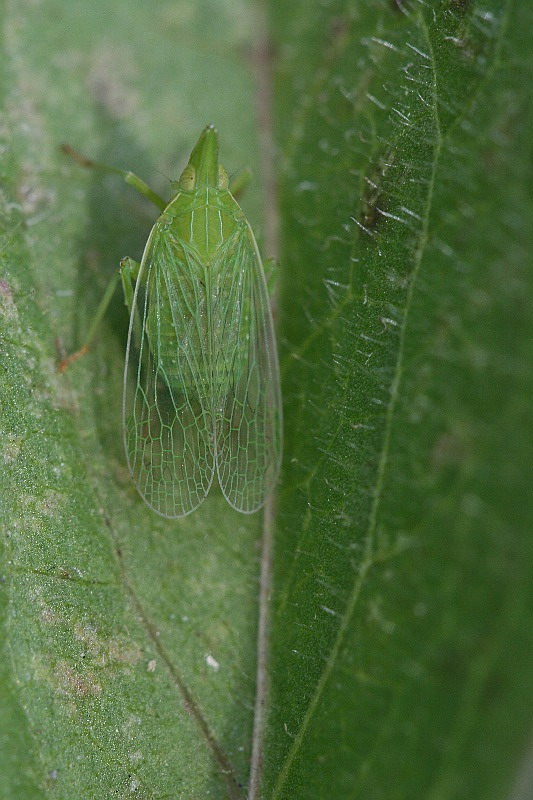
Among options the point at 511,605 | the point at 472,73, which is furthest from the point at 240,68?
the point at 511,605

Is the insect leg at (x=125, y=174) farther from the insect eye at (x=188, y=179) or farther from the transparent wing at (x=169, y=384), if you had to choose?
the transparent wing at (x=169, y=384)

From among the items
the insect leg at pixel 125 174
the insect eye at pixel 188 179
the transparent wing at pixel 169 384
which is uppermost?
the insect eye at pixel 188 179

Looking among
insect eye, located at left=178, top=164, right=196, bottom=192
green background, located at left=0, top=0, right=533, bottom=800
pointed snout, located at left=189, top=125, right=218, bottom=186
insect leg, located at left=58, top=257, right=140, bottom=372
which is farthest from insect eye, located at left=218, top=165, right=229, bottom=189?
insect leg, located at left=58, top=257, right=140, bottom=372

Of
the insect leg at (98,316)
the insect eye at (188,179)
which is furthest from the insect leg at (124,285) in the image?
the insect eye at (188,179)

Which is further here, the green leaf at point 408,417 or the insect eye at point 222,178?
the insect eye at point 222,178

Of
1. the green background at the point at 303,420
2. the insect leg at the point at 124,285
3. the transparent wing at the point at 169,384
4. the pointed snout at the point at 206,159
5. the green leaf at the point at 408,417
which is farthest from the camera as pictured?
the pointed snout at the point at 206,159

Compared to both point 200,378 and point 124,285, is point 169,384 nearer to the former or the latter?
point 200,378

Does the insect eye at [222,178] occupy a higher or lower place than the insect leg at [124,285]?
higher

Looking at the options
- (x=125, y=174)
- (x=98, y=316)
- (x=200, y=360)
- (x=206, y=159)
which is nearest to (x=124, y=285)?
(x=98, y=316)

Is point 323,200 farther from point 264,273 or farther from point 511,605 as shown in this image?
point 511,605
